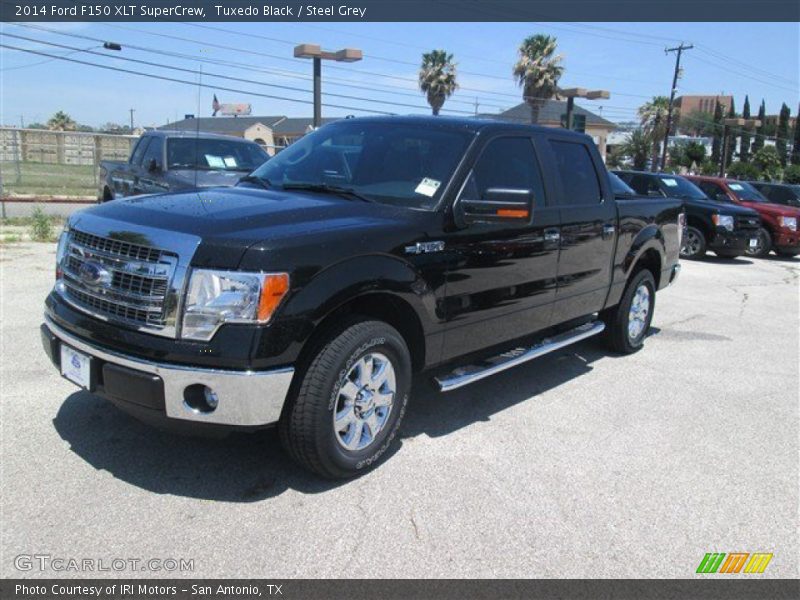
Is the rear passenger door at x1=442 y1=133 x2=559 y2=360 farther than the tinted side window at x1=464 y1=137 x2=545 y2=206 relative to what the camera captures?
No

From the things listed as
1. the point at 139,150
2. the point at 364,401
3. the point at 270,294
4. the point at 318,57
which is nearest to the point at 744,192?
the point at 318,57

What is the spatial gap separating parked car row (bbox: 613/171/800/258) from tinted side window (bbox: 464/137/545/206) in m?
9.48

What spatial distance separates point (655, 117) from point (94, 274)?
7009 centimetres

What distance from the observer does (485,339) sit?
437cm

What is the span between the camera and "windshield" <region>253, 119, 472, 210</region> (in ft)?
13.1

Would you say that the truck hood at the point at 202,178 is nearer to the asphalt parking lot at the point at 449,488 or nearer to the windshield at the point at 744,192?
the asphalt parking lot at the point at 449,488

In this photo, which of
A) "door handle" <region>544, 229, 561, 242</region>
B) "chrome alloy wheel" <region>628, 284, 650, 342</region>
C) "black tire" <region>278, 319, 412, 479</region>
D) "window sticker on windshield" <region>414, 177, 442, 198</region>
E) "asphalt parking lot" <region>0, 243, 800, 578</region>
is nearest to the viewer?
"asphalt parking lot" <region>0, 243, 800, 578</region>

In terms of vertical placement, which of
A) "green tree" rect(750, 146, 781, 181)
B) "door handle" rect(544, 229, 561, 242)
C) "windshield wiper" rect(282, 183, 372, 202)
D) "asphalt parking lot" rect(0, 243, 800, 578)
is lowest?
"asphalt parking lot" rect(0, 243, 800, 578)

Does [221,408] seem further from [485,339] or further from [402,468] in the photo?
[485,339]

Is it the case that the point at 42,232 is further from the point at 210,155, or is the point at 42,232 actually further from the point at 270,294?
the point at 270,294

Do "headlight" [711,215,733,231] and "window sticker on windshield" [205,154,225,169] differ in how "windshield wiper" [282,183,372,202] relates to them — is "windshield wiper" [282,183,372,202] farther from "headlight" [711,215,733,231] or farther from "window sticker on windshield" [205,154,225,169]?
"headlight" [711,215,733,231]

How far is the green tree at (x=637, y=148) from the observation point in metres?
61.7

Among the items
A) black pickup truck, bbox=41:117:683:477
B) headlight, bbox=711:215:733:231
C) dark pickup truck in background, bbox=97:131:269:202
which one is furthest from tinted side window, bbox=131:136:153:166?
headlight, bbox=711:215:733:231
